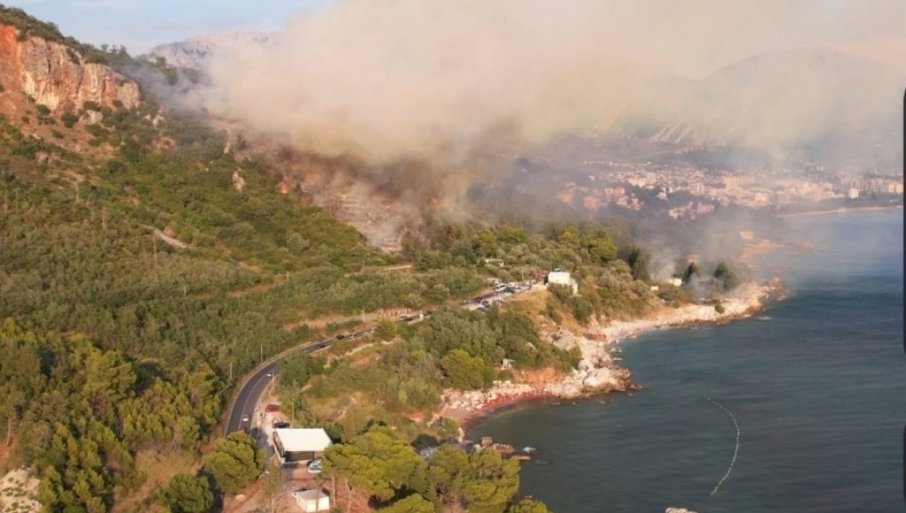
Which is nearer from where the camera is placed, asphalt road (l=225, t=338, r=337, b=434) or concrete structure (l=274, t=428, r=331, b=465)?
concrete structure (l=274, t=428, r=331, b=465)

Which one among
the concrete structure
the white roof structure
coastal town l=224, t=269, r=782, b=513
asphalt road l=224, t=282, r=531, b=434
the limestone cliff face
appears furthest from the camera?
the limestone cliff face

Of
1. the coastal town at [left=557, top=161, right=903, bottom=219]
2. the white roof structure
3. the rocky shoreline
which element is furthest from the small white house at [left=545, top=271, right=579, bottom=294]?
the white roof structure

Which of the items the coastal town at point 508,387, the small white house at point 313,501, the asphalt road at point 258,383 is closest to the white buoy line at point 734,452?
the coastal town at point 508,387

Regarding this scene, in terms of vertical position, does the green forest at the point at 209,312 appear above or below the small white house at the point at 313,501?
above

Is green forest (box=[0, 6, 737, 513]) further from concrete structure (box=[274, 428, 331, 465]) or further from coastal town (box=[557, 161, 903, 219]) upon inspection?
coastal town (box=[557, 161, 903, 219])

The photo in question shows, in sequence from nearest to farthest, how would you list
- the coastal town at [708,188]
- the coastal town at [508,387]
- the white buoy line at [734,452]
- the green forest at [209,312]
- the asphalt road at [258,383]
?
the green forest at [209,312], the coastal town at [508,387], the white buoy line at [734,452], the asphalt road at [258,383], the coastal town at [708,188]

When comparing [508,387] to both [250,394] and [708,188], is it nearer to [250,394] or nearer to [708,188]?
[250,394]

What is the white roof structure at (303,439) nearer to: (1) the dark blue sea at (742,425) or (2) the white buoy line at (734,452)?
(1) the dark blue sea at (742,425)
